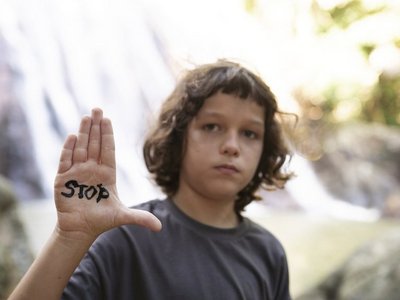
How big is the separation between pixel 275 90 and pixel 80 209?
1643mm

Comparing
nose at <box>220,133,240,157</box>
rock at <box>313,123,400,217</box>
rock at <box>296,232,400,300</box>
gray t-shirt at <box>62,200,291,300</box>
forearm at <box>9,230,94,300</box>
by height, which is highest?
nose at <box>220,133,240,157</box>

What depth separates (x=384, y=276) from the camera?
155 inches

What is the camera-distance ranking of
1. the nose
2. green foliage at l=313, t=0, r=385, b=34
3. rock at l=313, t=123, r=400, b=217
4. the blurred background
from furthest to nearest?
green foliage at l=313, t=0, r=385, b=34 < rock at l=313, t=123, r=400, b=217 < the blurred background < the nose

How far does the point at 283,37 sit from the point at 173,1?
221cm

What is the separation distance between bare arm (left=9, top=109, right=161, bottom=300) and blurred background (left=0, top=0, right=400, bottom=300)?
73cm

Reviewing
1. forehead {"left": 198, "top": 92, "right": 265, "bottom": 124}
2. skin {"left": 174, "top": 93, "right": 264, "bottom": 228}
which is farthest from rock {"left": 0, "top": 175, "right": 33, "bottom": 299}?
forehead {"left": 198, "top": 92, "right": 265, "bottom": 124}

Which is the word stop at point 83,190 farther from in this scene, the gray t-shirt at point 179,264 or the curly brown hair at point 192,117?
the curly brown hair at point 192,117

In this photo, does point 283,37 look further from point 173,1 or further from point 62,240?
point 62,240

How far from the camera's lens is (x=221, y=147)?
1587 mm

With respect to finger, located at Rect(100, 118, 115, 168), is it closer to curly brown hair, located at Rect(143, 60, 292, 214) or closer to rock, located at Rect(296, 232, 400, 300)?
curly brown hair, located at Rect(143, 60, 292, 214)

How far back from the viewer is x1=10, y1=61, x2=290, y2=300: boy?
127cm

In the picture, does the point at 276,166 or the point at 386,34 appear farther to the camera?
the point at 386,34

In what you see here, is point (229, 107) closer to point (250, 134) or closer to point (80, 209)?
point (250, 134)

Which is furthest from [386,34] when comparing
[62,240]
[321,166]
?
[62,240]
